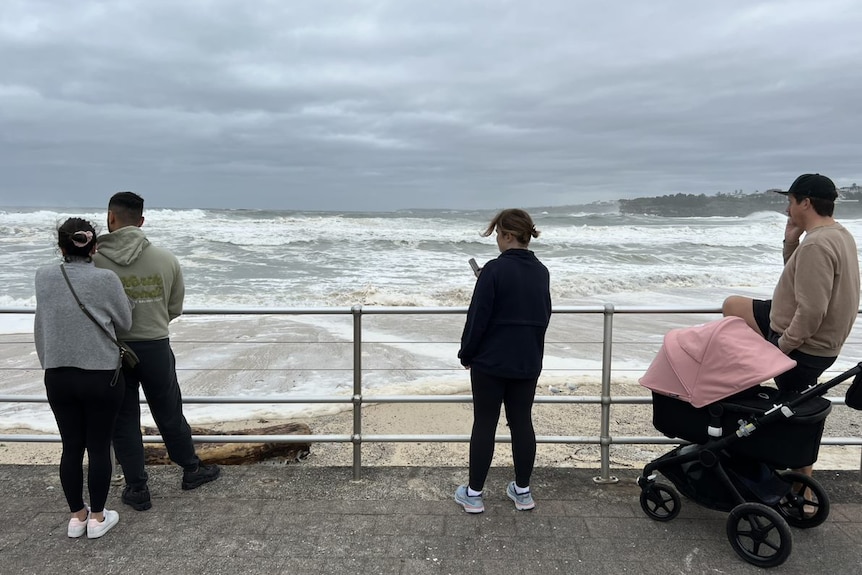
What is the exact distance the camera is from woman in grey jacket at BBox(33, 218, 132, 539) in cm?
271

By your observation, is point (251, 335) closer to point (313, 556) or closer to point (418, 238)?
point (313, 556)

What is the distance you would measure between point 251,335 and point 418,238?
21.9 meters

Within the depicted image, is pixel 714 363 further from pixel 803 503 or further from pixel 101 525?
pixel 101 525

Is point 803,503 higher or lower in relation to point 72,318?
lower

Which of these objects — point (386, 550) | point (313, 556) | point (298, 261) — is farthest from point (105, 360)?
point (298, 261)

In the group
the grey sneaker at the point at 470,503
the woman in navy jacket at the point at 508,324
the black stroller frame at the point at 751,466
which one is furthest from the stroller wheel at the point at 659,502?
the grey sneaker at the point at 470,503

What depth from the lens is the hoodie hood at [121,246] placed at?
3.03m

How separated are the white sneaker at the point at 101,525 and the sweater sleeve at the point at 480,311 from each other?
2.00 meters

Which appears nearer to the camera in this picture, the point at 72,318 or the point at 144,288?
the point at 72,318

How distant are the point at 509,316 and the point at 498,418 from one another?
56 cm

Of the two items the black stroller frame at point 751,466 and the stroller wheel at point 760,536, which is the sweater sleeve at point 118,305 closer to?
the black stroller frame at point 751,466

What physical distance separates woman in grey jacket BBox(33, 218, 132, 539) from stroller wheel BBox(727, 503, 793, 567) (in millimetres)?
2998

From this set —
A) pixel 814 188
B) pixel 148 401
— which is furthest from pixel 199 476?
pixel 814 188

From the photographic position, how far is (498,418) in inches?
122
